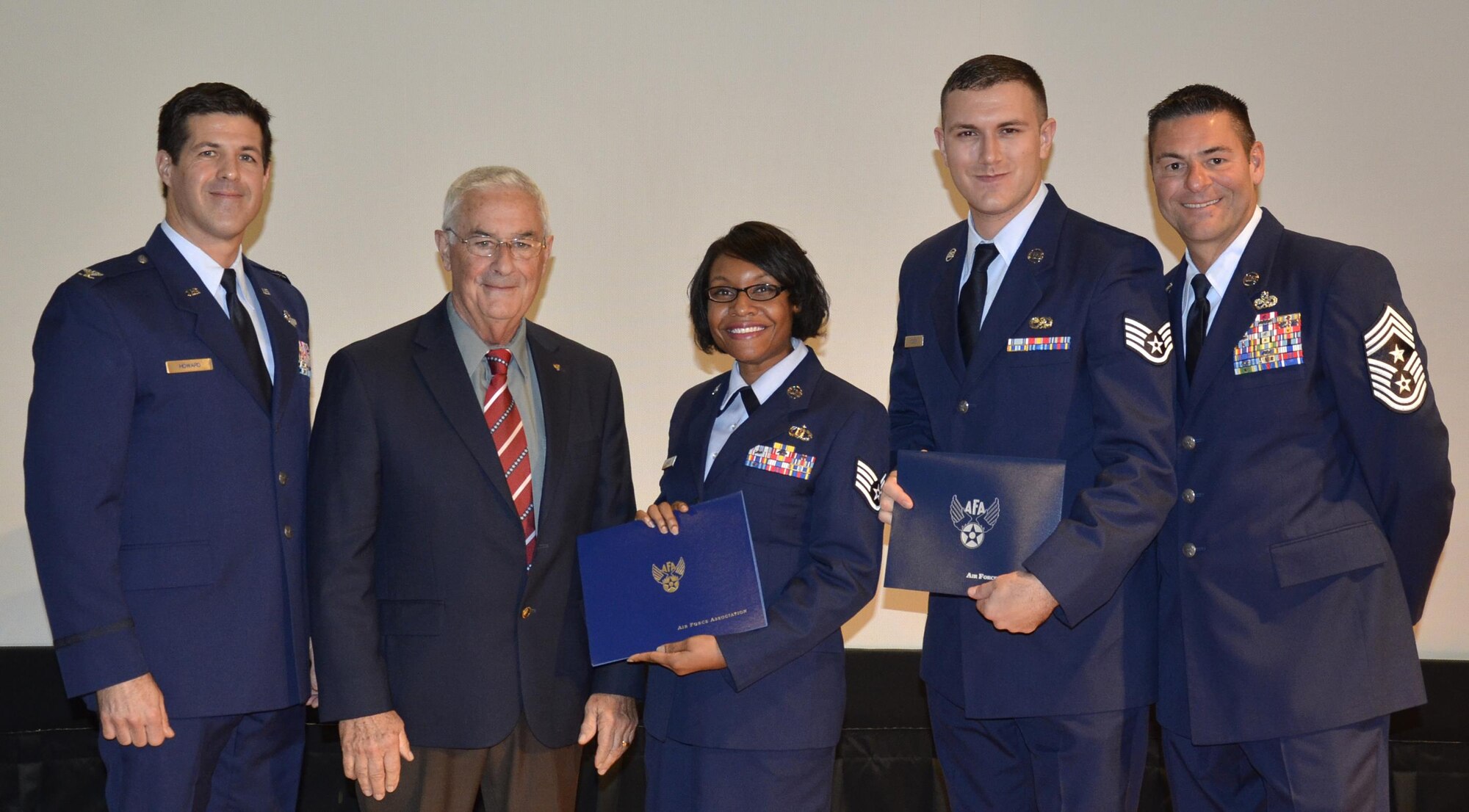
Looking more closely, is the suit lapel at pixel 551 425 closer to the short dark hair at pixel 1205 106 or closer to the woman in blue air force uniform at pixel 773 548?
the woman in blue air force uniform at pixel 773 548

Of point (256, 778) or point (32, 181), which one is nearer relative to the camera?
point (256, 778)

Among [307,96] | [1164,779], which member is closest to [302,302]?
[307,96]

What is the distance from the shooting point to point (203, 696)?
247 cm

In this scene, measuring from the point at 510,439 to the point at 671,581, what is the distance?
1.65 feet

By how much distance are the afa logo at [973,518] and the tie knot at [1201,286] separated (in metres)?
0.80

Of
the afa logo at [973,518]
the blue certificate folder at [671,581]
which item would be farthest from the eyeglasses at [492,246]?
the afa logo at [973,518]

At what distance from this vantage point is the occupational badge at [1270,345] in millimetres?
2549

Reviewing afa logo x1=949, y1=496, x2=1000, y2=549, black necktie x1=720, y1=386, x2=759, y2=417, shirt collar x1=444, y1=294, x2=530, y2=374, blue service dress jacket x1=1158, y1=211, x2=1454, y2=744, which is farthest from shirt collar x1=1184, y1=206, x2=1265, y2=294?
shirt collar x1=444, y1=294, x2=530, y2=374

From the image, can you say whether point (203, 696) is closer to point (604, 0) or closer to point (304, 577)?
point (304, 577)

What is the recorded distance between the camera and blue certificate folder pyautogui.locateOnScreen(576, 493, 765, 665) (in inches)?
97.0

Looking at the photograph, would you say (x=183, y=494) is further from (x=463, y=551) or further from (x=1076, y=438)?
(x=1076, y=438)

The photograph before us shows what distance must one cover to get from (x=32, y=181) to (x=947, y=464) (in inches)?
139

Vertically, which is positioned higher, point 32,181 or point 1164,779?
point 32,181

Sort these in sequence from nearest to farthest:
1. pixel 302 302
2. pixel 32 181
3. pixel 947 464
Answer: pixel 947 464 → pixel 302 302 → pixel 32 181
